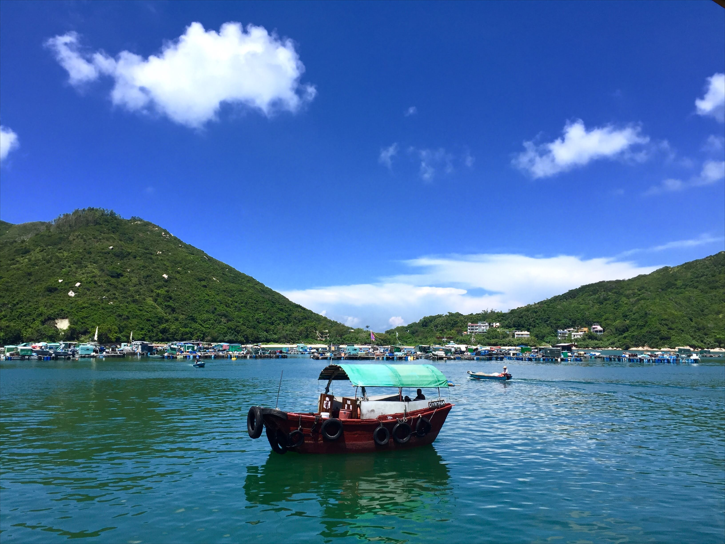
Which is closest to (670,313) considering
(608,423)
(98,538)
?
(608,423)

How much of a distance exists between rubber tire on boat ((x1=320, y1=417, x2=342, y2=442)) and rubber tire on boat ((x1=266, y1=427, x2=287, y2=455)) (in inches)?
73.4

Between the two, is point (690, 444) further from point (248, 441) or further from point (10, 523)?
point (10, 523)

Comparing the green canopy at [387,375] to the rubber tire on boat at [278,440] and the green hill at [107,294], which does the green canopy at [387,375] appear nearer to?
the rubber tire on boat at [278,440]

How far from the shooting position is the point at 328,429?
2125cm

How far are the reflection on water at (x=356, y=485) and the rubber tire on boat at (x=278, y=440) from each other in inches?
20.1

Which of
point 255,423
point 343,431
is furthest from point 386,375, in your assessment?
point 255,423

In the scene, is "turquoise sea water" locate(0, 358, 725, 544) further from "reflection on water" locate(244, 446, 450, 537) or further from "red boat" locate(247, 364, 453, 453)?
"red boat" locate(247, 364, 453, 453)

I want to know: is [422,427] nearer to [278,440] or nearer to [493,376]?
[278,440]

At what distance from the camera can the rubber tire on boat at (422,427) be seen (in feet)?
78.0

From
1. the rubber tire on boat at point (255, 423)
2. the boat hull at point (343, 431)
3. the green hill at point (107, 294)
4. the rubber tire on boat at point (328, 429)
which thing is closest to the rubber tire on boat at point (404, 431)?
the boat hull at point (343, 431)

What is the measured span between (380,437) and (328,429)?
2.87 meters

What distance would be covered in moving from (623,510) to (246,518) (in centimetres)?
1311

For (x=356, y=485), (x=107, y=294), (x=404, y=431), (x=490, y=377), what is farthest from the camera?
(x=107, y=294)

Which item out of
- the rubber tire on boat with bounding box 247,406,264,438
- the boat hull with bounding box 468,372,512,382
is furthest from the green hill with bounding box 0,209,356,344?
the rubber tire on boat with bounding box 247,406,264,438
